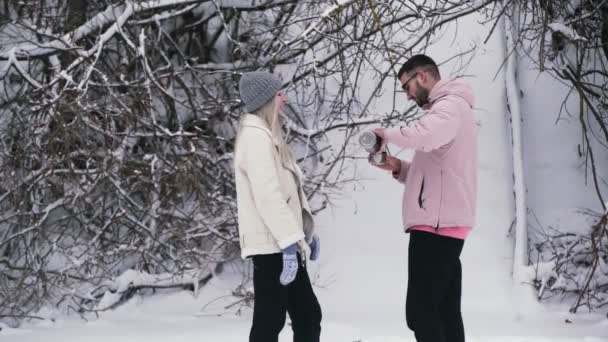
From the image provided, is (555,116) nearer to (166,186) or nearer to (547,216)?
(547,216)

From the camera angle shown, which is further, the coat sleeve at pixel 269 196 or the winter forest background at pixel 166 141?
the winter forest background at pixel 166 141

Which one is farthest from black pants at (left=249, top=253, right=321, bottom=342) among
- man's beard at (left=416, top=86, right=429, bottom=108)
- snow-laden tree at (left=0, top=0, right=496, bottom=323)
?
snow-laden tree at (left=0, top=0, right=496, bottom=323)

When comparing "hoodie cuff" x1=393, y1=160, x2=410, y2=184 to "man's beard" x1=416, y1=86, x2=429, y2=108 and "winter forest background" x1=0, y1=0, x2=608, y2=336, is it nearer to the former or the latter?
"man's beard" x1=416, y1=86, x2=429, y2=108

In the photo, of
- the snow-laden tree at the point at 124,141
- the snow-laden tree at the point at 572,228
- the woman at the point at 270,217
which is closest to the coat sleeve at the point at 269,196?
the woman at the point at 270,217

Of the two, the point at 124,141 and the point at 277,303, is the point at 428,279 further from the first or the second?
the point at 124,141

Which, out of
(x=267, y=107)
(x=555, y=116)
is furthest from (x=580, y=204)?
(x=267, y=107)

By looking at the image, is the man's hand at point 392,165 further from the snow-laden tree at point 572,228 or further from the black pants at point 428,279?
the snow-laden tree at point 572,228

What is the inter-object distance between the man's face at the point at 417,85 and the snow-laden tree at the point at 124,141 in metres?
2.13

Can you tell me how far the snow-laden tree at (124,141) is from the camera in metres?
5.80

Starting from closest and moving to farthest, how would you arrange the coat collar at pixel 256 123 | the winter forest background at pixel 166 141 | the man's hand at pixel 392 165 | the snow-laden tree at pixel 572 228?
the coat collar at pixel 256 123 → the man's hand at pixel 392 165 → the snow-laden tree at pixel 572 228 → the winter forest background at pixel 166 141

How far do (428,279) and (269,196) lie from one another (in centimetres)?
72

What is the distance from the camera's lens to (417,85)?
3.41m

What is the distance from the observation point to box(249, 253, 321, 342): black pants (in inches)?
127

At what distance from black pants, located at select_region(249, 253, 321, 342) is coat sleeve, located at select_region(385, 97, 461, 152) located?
2.09 feet
